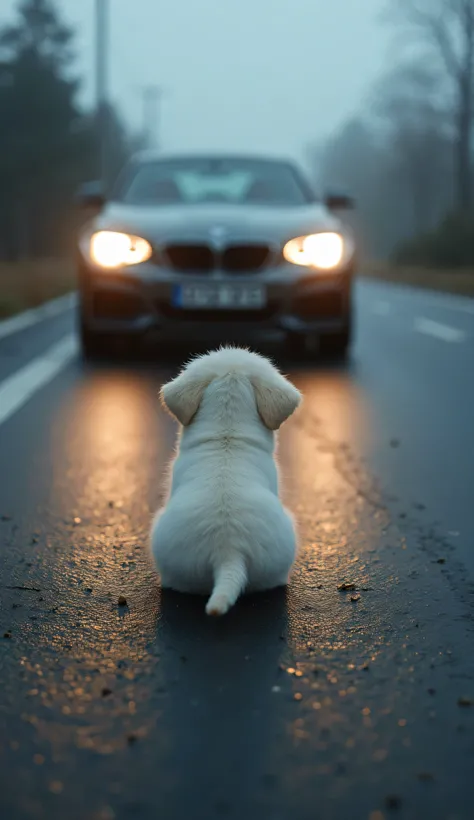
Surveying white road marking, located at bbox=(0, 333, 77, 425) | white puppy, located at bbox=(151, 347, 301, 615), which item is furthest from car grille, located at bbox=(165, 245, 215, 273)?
white puppy, located at bbox=(151, 347, 301, 615)

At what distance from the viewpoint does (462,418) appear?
6.99m

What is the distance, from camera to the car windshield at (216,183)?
33.2 feet

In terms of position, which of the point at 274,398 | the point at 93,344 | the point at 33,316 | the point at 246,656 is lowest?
the point at 33,316

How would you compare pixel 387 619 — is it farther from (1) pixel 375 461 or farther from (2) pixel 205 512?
(1) pixel 375 461

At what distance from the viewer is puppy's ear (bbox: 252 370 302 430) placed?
3.27m

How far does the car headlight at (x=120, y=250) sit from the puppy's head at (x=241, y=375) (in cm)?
579

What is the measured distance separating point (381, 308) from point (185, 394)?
16.3 m

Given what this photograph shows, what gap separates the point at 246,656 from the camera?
2.83m

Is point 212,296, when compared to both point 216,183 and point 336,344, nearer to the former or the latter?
point 336,344

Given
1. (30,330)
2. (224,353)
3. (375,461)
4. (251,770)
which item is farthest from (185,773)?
(30,330)

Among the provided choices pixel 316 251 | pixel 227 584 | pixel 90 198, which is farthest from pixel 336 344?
pixel 227 584

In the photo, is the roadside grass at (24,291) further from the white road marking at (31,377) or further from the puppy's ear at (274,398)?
the puppy's ear at (274,398)

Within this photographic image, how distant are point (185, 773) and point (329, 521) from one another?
2224mm

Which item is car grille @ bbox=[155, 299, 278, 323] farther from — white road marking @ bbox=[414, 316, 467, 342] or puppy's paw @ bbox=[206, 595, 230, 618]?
puppy's paw @ bbox=[206, 595, 230, 618]
